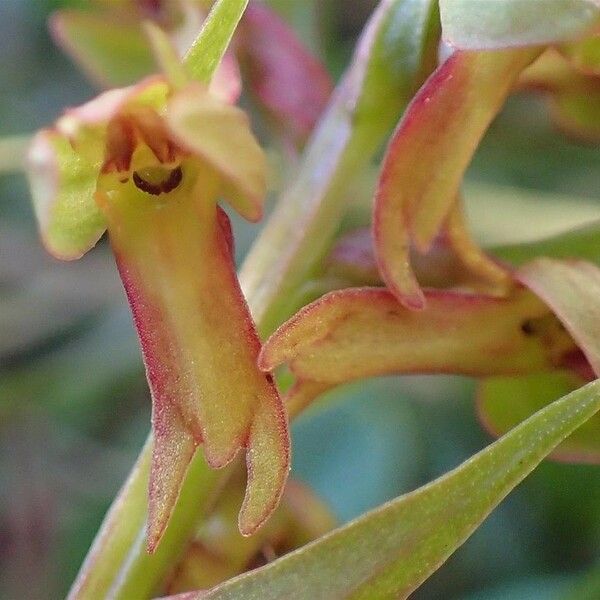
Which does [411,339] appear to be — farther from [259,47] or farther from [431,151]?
[259,47]

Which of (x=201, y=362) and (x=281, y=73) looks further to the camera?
(x=281, y=73)

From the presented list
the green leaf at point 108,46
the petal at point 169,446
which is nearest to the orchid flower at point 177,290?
the petal at point 169,446

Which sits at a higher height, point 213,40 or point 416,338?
point 213,40

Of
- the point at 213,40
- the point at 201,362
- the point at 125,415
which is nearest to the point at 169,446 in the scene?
the point at 201,362

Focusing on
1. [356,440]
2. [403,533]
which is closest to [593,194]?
[356,440]

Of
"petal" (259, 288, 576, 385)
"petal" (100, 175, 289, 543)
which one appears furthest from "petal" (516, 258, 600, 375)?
"petal" (100, 175, 289, 543)

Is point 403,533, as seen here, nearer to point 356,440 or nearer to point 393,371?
point 393,371

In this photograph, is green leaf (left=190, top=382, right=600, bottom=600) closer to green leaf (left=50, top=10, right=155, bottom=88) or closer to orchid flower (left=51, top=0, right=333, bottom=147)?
orchid flower (left=51, top=0, right=333, bottom=147)

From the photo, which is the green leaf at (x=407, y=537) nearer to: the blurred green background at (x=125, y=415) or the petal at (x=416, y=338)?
the petal at (x=416, y=338)
